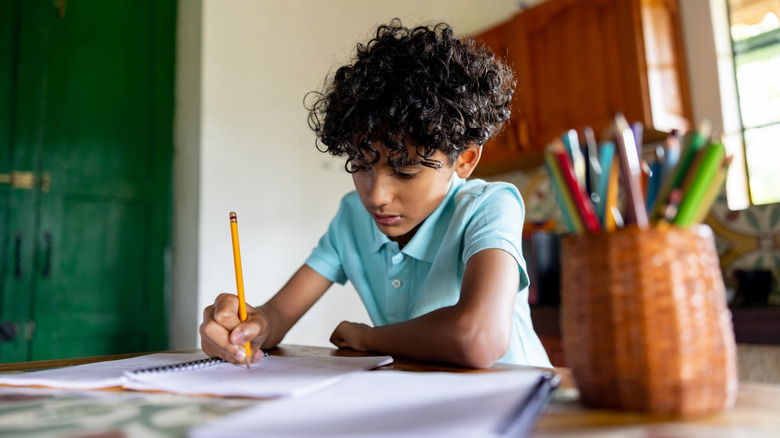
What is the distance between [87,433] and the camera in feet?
1.28

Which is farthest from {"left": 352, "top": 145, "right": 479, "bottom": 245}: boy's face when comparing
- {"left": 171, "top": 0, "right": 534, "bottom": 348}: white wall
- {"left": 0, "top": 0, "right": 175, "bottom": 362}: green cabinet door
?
{"left": 0, "top": 0, "right": 175, "bottom": 362}: green cabinet door

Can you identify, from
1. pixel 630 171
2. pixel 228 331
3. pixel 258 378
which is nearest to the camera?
pixel 630 171

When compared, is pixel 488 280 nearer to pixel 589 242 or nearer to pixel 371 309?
pixel 589 242

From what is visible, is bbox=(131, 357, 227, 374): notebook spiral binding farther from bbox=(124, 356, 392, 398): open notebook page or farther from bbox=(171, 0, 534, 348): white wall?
bbox=(171, 0, 534, 348): white wall

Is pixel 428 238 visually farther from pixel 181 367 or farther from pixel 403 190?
pixel 181 367

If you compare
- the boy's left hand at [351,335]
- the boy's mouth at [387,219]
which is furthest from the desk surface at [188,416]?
the boy's mouth at [387,219]

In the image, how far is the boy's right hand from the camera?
746 mm

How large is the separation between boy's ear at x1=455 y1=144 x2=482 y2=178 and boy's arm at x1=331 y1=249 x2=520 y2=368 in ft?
1.08

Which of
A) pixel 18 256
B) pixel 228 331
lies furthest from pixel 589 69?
pixel 18 256

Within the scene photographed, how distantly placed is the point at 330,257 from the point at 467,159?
388 mm

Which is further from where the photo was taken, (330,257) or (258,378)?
(330,257)

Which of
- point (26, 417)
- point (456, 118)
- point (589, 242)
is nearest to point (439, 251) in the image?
point (456, 118)

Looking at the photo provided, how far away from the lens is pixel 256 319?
0.91 meters

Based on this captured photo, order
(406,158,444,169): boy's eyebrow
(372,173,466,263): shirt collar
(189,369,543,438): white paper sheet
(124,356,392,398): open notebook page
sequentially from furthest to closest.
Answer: (372,173,466,263): shirt collar → (406,158,444,169): boy's eyebrow → (124,356,392,398): open notebook page → (189,369,543,438): white paper sheet
